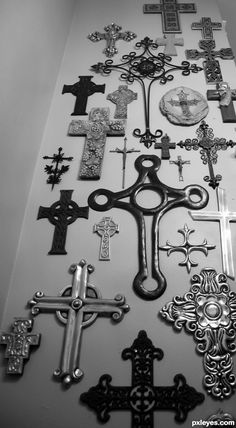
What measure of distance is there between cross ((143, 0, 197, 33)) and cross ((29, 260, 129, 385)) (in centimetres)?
242

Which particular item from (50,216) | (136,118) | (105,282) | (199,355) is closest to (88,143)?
(136,118)

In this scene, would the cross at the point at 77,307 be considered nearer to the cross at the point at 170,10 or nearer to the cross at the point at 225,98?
the cross at the point at 225,98

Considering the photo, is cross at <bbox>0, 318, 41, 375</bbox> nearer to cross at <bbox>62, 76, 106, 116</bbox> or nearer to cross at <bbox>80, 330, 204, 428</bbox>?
cross at <bbox>80, 330, 204, 428</bbox>

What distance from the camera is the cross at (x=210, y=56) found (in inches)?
103

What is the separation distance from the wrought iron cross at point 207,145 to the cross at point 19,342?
1273mm

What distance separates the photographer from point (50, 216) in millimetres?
1985

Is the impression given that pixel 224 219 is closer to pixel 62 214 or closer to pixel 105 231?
pixel 105 231

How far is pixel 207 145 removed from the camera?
221 centimetres

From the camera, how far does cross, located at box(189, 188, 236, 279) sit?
1.78 m

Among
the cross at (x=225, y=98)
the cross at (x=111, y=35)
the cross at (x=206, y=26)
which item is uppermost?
the cross at (x=206, y=26)

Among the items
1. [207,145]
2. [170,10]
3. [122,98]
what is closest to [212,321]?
[207,145]

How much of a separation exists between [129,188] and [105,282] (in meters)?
0.58

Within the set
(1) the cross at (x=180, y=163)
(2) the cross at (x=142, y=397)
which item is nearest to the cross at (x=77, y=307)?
(2) the cross at (x=142, y=397)

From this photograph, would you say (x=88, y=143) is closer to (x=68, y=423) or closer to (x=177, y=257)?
(x=177, y=257)
